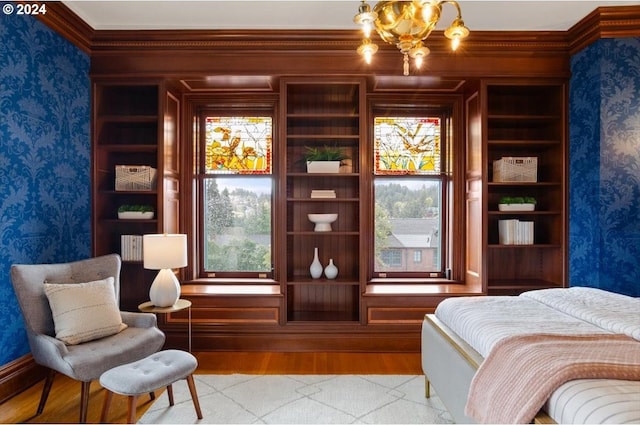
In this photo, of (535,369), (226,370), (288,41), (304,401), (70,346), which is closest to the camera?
(535,369)

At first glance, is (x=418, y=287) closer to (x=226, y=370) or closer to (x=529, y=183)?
(x=529, y=183)

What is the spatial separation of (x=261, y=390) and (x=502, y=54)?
3486mm

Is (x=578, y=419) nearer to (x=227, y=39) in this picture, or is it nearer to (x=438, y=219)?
(x=438, y=219)

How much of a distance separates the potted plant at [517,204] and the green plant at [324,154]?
159 centimetres

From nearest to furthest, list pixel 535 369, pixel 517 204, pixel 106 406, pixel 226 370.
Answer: pixel 535 369 → pixel 106 406 → pixel 226 370 → pixel 517 204

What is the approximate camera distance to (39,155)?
2.96 metres

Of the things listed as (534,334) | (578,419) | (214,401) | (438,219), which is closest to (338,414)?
(214,401)

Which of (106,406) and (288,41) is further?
(288,41)

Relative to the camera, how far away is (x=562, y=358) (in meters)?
1.42

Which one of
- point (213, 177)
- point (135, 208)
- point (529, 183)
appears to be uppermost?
point (213, 177)

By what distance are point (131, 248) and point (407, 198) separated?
278 centimetres

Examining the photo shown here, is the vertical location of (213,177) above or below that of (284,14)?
below

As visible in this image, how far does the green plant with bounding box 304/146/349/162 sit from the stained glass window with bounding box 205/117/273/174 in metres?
0.53

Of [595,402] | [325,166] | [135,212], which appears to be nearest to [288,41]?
[325,166]
